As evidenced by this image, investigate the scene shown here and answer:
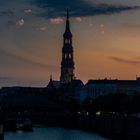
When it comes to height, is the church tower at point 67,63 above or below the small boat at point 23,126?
above

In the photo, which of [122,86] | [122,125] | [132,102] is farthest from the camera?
[122,86]

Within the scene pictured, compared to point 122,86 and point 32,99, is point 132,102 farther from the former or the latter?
point 122,86

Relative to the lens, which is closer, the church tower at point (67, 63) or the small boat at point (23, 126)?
the small boat at point (23, 126)

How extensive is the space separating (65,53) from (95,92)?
11121 mm

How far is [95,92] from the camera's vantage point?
187 m

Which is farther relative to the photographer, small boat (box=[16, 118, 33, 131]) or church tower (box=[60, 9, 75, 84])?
church tower (box=[60, 9, 75, 84])

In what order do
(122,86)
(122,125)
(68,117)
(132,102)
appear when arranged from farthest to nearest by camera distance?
(122,86) → (68,117) → (132,102) → (122,125)

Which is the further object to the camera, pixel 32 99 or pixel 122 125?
pixel 32 99

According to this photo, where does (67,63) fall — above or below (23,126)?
above

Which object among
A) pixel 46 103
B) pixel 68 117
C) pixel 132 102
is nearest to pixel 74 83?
pixel 46 103

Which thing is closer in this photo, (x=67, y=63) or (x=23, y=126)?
(x=23, y=126)

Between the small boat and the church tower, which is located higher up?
the church tower

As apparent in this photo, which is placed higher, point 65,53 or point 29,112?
point 65,53

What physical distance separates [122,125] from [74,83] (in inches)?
4575
